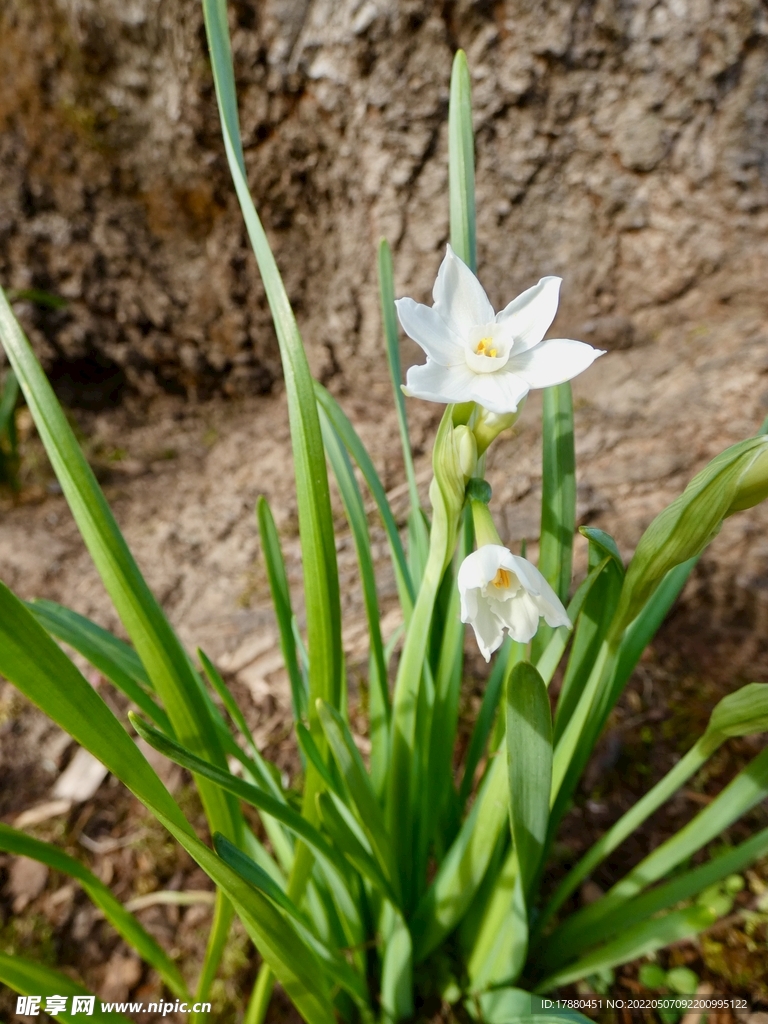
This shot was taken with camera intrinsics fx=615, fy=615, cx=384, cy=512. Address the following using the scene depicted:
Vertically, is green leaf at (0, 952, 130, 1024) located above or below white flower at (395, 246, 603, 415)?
below

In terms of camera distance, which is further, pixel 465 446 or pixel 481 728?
pixel 481 728

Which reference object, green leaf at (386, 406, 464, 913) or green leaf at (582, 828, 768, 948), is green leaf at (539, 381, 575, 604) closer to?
green leaf at (386, 406, 464, 913)

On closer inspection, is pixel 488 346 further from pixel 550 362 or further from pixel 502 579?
pixel 502 579

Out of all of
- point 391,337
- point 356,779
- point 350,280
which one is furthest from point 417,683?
point 350,280

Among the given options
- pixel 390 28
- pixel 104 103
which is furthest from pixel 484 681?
pixel 104 103

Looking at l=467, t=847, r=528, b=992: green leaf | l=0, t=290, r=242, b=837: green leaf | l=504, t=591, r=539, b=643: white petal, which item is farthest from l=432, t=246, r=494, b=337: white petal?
l=467, t=847, r=528, b=992: green leaf

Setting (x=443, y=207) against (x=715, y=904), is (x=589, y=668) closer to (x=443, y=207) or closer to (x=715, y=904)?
(x=715, y=904)

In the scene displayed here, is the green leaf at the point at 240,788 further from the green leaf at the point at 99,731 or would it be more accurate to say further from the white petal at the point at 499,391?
the white petal at the point at 499,391
